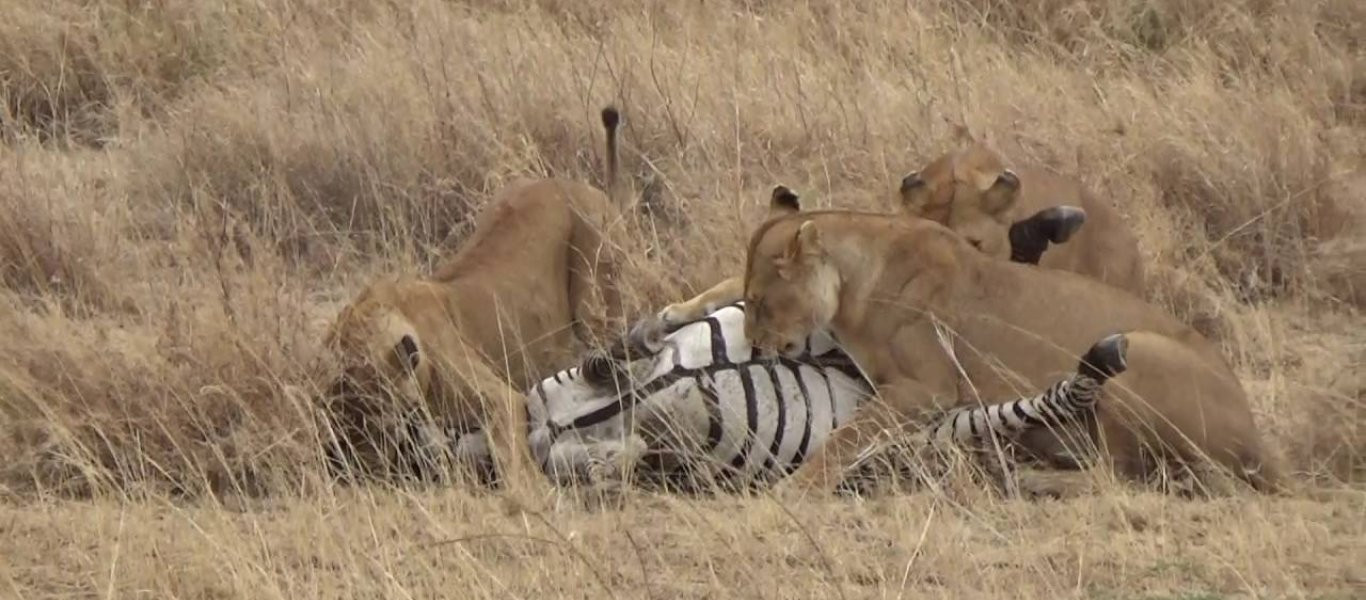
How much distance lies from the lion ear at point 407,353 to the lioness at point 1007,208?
1693 mm

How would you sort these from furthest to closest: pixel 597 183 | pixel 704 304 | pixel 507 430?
pixel 597 183 < pixel 704 304 < pixel 507 430

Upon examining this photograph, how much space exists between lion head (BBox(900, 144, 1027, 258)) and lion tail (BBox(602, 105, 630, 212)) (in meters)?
1.10

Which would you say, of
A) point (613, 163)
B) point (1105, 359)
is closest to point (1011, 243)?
point (1105, 359)

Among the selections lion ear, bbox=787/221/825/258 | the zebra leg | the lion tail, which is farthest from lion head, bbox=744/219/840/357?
the lion tail

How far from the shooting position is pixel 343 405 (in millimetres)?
6410

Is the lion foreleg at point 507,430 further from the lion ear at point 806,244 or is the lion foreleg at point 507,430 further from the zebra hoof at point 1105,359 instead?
the zebra hoof at point 1105,359

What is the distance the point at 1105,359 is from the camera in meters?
5.94

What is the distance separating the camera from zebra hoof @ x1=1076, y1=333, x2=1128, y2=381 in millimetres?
5926

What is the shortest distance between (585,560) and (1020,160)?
3.77 m

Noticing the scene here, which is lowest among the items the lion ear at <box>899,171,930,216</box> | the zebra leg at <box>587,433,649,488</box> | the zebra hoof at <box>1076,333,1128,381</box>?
the zebra leg at <box>587,433,649,488</box>

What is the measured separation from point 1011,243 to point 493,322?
1.59 metres

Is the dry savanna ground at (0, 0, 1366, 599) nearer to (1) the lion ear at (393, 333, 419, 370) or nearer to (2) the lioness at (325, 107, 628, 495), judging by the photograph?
(2) the lioness at (325, 107, 628, 495)

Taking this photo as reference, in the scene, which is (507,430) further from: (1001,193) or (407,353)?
(1001,193)

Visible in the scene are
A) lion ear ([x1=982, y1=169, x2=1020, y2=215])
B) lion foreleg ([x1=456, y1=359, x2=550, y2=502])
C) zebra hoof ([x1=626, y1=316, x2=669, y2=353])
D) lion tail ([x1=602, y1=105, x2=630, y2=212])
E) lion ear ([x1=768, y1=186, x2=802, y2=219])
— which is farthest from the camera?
lion tail ([x1=602, y1=105, x2=630, y2=212])
